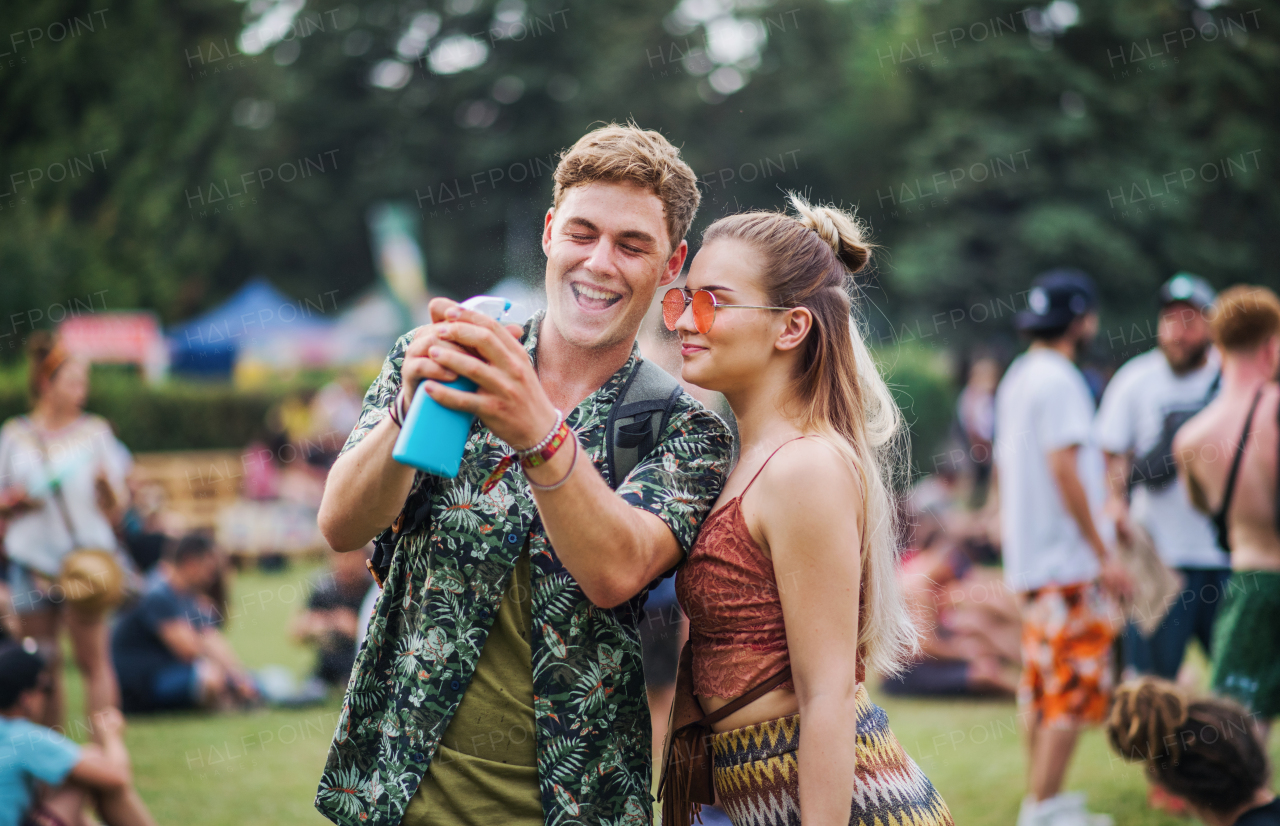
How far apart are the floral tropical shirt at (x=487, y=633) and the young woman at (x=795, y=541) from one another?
131 millimetres

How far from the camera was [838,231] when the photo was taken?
2.29m

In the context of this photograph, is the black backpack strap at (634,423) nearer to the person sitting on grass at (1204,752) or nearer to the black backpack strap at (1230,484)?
the person sitting on grass at (1204,752)

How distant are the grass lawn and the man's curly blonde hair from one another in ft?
13.2

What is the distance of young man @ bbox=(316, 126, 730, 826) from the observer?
77.5 inches

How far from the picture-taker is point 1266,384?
4.65m

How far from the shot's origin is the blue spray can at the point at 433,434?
1.62 metres

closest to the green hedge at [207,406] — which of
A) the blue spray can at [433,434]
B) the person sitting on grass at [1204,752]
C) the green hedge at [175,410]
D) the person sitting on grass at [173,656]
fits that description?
the green hedge at [175,410]

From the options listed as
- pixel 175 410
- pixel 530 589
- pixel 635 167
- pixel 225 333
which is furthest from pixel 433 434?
pixel 225 333

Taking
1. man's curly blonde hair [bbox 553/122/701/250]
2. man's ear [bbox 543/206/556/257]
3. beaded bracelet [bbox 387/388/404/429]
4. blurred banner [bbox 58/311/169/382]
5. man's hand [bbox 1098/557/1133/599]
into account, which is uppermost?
blurred banner [bbox 58/311/169/382]

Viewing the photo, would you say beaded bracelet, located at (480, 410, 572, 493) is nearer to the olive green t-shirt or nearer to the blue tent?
the olive green t-shirt

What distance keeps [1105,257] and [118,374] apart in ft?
79.9


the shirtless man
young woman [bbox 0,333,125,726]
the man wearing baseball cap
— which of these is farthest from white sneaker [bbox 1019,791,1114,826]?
young woman [bbox 0,333,125,726]

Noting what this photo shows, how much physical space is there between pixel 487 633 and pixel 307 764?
15.6 feet

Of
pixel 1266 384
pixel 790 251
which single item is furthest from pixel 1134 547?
pixel 790 251
